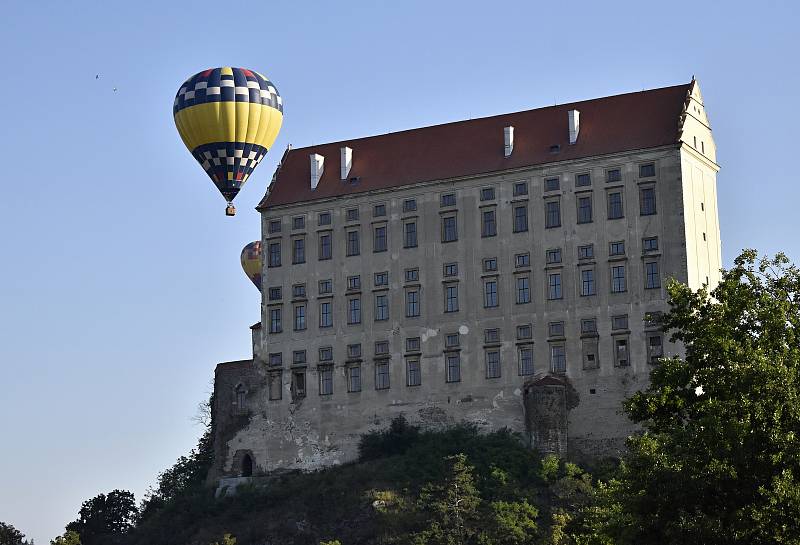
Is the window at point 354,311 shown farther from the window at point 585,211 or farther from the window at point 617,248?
the window at point 617,248

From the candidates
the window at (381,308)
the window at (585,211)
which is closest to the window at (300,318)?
the window at (381,308)

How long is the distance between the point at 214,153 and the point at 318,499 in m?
16.2

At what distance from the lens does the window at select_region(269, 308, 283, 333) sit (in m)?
90.8

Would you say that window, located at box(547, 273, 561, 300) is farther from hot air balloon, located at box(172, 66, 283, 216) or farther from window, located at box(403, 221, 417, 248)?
hot air balloon, located at box(172, 66, 283, 216)

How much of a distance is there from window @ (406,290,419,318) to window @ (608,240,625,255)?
9.44 meters

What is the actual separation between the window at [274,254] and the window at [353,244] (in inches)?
152

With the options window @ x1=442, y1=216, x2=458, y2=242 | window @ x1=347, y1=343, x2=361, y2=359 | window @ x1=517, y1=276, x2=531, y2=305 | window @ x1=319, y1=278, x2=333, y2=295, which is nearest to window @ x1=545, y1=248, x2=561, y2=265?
window @ x1=517, y1=276, x2=531, y2=305

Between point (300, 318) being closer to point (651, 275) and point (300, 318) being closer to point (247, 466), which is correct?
point (247, 466)

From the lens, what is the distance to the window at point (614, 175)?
83.6 m

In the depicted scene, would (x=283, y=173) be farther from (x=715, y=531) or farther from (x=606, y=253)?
(x=715, y=531)

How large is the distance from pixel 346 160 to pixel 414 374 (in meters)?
11.8

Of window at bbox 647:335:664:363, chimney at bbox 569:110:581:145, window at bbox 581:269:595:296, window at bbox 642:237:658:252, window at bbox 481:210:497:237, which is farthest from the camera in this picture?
chimney at bbox 569:110:581:145

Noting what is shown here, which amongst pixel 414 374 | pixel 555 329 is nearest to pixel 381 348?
pixel 414 374

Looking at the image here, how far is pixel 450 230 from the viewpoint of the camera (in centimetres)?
8706
